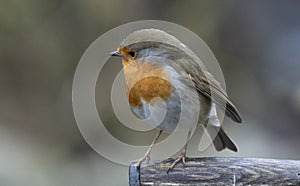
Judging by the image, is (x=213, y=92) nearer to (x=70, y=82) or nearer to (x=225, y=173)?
(x=225, y=173)

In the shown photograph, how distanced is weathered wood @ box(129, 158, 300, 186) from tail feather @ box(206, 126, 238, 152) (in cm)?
47

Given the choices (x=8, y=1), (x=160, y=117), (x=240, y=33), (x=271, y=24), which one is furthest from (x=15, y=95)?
(x=160, y=117)

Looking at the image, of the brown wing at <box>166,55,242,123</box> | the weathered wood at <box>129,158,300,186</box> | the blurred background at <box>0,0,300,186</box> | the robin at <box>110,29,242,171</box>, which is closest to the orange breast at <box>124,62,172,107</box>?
the robin at <box>110,29,242,171</box>

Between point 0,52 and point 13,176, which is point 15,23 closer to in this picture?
point 0,52

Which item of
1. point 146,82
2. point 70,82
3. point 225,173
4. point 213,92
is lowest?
point 225,173

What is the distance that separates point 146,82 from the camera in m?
2.66

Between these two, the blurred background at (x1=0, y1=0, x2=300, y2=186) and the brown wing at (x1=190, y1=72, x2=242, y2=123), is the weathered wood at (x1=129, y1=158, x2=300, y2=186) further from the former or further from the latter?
the blurred background at (x1=0, y1=0, x2=300, y2=186)

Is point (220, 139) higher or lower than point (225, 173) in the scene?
higher

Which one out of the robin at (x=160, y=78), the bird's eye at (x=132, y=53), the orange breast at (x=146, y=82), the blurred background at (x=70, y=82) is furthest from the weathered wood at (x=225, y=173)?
the blurred background at (x=70, y=82)

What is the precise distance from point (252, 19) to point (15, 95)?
229 cm

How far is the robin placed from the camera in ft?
8.78

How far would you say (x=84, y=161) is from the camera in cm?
514

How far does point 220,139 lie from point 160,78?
66 cm

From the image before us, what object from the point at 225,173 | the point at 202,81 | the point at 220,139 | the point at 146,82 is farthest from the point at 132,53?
the point at 220,139
